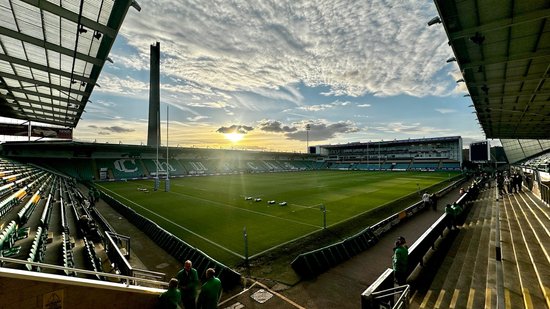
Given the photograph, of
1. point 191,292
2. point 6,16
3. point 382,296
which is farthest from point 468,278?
point 6,16

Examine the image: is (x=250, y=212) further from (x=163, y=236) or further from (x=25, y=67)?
(x=25, y=67)

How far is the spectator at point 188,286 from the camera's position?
255 inches

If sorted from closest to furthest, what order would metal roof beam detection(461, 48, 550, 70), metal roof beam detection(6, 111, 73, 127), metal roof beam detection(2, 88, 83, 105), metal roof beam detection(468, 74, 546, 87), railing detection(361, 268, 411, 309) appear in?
1. railing detection(361, 268, 411, 309)
2. metal roof beam detection(461, 48, 550, 70)
3. metal roof beam detection(468, 74, 546, 87)
4. metal roof beam detection(2, 88, 83, 105)
5. metal roof beam detection(6, 111, 73, 127)

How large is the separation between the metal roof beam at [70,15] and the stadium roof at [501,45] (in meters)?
11.7

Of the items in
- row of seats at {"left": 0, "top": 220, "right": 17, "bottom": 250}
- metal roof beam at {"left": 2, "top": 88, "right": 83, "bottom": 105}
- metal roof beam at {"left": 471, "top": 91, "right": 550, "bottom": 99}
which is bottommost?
row of seats at {"left": 0, "top": 220, "right": 17, "bottom": 250}

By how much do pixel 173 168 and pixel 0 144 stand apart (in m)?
27.4

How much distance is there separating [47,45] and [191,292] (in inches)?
506

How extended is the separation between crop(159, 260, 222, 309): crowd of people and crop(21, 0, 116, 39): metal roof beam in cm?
955

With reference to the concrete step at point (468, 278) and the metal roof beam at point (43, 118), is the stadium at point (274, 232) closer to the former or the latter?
the concrete step at point (468, 278)

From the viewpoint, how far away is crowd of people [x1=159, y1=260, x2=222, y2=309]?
5.55 meters

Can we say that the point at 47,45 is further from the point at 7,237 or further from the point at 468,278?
the point at 468,278

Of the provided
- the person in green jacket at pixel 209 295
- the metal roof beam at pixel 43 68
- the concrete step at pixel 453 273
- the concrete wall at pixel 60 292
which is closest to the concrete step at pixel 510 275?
the concrete step at pixel 453 273

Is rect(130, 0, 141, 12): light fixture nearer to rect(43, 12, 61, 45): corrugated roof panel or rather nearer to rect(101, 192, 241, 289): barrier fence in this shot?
rect(43, 12, 61, 45): corrugated roof panel

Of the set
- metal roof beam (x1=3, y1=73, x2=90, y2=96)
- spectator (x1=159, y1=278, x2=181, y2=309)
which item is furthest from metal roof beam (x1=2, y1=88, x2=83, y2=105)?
spectator (x1=159, y1=278, x2=181, y2=309)
